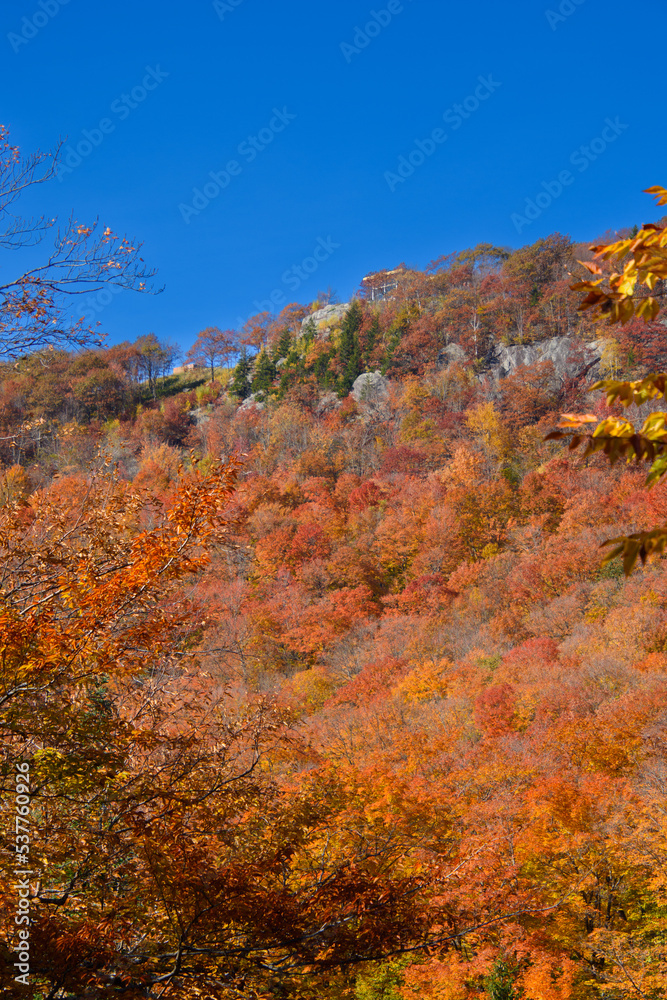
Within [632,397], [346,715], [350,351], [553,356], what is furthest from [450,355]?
[632,397]

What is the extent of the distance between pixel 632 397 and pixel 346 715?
2157cm

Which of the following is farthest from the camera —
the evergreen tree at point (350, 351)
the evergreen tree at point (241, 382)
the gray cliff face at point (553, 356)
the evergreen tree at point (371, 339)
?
the evergreen tree at point (241, 382)

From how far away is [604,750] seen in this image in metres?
14.2

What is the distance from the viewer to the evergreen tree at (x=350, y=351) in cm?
6494

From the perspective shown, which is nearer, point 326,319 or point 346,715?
point 346,715

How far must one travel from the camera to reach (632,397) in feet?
5.34

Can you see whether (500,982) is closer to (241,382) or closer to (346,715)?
(346,715)

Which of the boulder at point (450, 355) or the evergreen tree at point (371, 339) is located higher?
the evergreen tree at point (371, 339)

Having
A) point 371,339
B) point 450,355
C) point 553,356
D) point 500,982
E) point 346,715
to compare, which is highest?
point 371,339

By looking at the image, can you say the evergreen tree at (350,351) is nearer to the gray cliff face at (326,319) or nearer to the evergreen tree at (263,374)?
the gray cliff face at (326,319)

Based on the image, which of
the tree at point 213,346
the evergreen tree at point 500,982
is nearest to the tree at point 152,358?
the tree at point 213,346

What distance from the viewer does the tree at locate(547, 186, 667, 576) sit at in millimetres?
1524

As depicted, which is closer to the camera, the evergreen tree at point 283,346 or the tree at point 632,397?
the tree at point 632,397

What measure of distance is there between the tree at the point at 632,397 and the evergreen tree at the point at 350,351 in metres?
63.8
